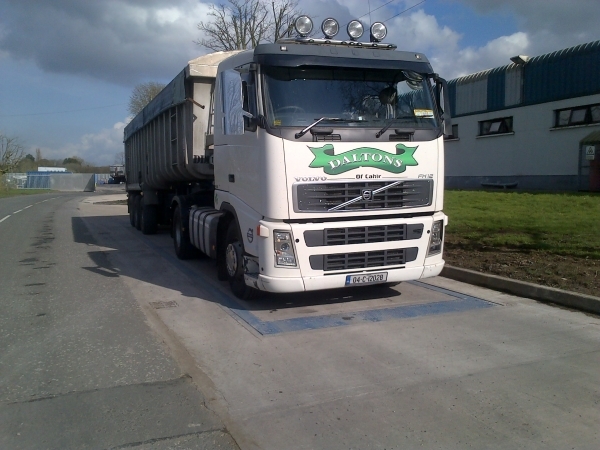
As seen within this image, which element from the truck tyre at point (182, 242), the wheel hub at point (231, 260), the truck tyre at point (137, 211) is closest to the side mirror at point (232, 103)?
the wheel hub at point (231, 260)

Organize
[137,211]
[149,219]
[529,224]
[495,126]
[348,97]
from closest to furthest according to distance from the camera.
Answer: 1. [348,97]
2. [529,224]
3. [149,219]
4. [137,211]
5. [495,126]

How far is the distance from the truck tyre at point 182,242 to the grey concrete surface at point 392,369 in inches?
114

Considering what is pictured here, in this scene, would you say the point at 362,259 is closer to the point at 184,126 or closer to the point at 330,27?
the point at 330,27

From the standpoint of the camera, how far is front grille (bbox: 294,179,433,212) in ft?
22.5

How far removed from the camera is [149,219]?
15.7 meters

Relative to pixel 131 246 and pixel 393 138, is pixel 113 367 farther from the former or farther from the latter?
pixel 131 246

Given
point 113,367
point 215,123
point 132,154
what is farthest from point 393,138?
point 132,154

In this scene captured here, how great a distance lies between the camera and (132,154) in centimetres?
1814

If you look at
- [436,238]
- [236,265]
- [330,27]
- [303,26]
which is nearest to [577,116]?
[436,238]

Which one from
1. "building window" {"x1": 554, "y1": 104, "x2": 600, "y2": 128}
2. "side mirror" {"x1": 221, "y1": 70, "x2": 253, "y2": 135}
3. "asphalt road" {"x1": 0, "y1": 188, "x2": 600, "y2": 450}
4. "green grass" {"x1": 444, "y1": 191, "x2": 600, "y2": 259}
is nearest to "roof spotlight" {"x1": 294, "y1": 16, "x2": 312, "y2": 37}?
"side mirror" {"x1": 221, "y1": 70, "x2": 253, "y2": 135}

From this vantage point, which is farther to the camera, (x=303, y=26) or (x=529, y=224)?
(x=529, y=224)

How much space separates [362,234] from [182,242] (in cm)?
537

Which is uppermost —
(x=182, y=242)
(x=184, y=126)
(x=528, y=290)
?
(x=184, y=126)

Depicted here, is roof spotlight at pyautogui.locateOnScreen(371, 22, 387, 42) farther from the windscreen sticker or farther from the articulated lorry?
the windscreen sticker
